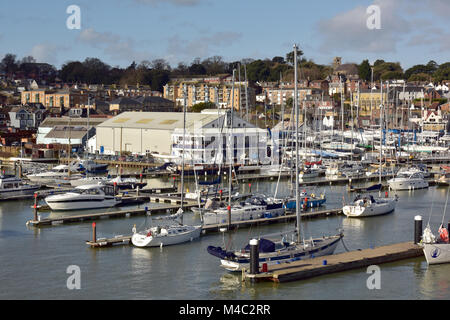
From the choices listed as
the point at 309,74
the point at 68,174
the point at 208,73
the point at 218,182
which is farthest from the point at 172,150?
the point at 208,73

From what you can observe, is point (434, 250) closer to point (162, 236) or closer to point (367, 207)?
point (162, 236)

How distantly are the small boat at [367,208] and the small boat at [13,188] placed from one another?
14.9 m

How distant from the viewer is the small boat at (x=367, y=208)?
27969 millimetres

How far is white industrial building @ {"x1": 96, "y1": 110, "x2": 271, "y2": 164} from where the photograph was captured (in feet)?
156

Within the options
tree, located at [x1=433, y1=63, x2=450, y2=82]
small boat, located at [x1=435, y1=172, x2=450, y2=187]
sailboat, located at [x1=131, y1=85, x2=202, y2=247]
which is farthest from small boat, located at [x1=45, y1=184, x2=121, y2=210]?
tree, located at [x1=433, y1=63, x2=450, y2=82]

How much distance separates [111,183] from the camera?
1405 inches

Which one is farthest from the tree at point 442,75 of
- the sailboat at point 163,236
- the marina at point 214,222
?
the sailboat at point 163,236

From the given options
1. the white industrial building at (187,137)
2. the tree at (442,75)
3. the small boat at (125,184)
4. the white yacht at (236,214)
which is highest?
the tree at (442,75)

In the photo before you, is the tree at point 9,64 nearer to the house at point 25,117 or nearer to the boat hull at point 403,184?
the house at point 25,117

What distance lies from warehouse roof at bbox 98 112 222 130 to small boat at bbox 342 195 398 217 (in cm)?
2245

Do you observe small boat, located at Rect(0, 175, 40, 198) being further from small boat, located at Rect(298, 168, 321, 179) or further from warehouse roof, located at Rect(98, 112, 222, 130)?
warehouse roof, located at Rect(98, 112, 222, 130)

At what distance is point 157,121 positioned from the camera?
54656 millimetres
